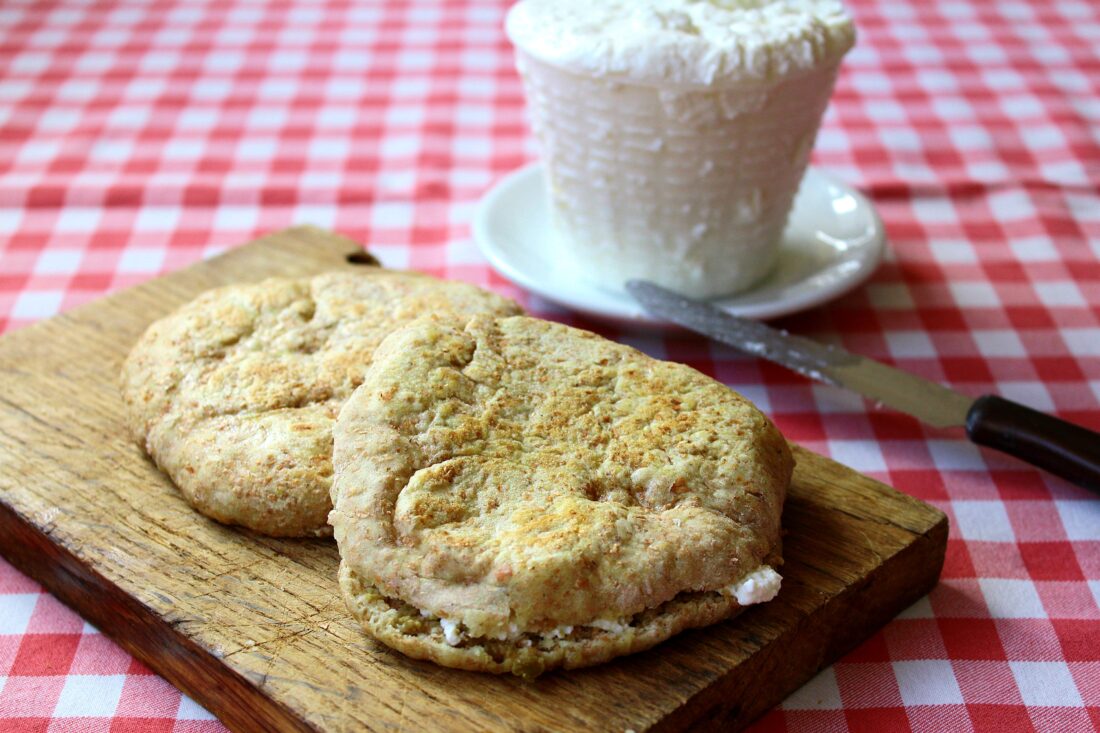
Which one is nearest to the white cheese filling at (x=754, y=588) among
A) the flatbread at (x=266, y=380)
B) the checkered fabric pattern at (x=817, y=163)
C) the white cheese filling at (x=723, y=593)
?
the white cheese filling at (x=723, y=593)

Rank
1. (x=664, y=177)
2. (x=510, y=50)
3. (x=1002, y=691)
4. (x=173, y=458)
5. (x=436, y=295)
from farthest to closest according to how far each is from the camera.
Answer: (x=510, y=50) < (x=664, y=177) < (x=436, y=295) < (x=173, y=458) < (x=1002, y=691)

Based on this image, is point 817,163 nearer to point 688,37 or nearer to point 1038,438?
point 688,37

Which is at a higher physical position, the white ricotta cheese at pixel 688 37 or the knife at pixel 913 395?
the white ricotta cheese at pixel 688 37

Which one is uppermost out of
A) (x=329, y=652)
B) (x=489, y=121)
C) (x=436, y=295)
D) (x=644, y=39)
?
(x=644, y=39)

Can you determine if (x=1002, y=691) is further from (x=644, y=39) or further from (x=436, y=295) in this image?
(x=644, y=39)

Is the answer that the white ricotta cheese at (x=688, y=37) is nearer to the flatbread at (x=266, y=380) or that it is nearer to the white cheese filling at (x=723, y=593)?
the flatbread at (x=266, y=380)

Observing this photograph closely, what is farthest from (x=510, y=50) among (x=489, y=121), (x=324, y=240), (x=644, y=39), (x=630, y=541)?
(x=630, y=541)

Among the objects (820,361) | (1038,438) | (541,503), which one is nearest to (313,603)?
(541,503)
